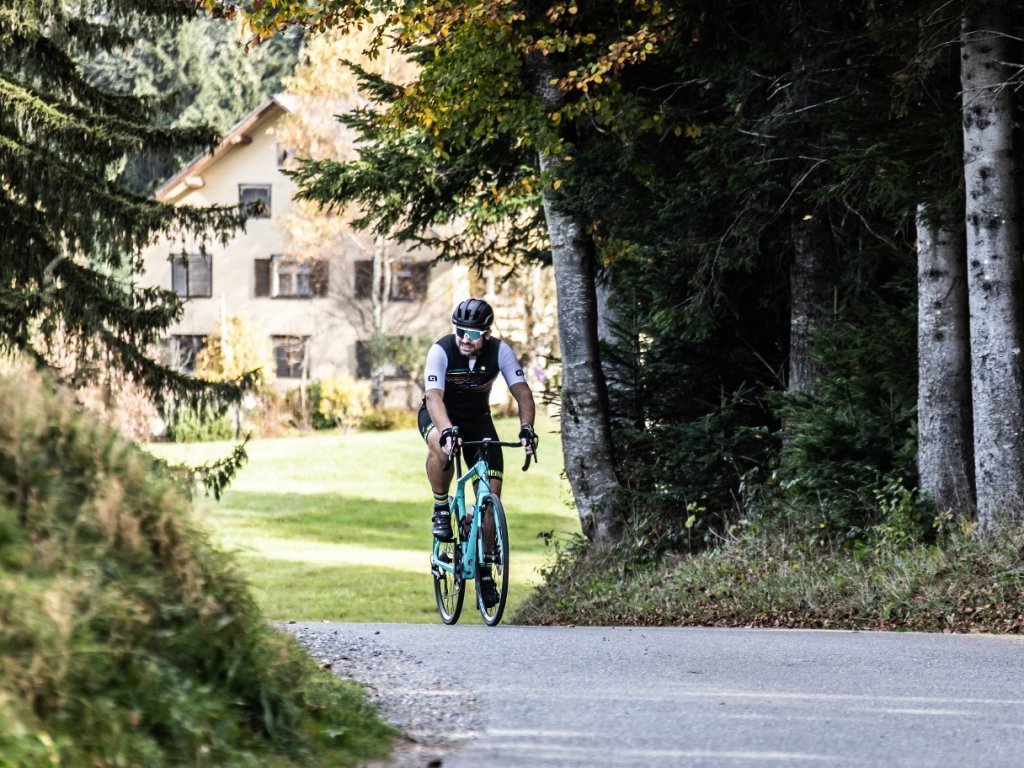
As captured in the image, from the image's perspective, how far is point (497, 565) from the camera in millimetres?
11609

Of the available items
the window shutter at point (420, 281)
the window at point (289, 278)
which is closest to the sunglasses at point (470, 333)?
the window shutter at point (420, 281)

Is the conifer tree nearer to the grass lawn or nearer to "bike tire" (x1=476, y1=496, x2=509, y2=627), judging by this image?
the grass lawn

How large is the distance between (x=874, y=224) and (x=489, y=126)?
3.98 m


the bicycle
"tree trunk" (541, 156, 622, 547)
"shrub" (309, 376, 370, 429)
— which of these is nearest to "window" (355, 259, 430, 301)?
"shrub" (309, 376, 370, 429)

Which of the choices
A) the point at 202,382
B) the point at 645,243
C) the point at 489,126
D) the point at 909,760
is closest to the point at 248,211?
the point at 202,382

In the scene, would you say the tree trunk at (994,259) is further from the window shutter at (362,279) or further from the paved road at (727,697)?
the window shutter at (362,279)

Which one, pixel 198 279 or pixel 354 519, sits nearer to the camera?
pixel 354 519

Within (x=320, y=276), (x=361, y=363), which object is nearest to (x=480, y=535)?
(x=320, y=276)

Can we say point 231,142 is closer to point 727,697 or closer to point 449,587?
point 449,587

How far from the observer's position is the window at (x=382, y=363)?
198 feet

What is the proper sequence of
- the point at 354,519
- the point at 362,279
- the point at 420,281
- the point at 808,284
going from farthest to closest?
the point at 420,281 < the point at 362,279 < the point at 354,519 < the point at 808,284

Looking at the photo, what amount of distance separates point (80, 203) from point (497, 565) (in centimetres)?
800

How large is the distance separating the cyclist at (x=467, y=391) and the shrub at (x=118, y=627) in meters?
5.68

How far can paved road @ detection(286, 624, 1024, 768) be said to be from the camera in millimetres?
5945
